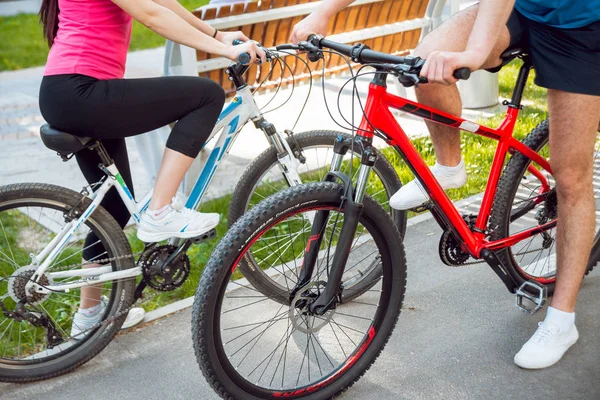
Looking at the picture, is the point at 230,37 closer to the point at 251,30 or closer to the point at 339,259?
the point at 339,259

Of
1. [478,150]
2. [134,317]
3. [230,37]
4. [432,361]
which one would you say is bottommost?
[134,317]

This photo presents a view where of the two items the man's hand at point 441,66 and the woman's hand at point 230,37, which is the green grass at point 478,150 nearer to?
the woman's hand at point 230,37

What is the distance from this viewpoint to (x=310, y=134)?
3.72m

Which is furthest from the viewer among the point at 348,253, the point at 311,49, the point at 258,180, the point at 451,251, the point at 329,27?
the point at 329,27

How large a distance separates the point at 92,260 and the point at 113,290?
0.52 feet

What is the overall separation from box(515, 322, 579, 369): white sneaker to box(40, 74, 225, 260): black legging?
5.30ft

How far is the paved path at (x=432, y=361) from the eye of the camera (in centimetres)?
318

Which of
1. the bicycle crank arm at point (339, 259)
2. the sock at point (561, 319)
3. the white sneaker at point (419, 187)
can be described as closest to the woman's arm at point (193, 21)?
the white sneaker at point (419, 187)

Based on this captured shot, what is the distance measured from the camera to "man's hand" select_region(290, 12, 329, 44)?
3.12m

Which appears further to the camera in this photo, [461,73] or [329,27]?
[329,27]

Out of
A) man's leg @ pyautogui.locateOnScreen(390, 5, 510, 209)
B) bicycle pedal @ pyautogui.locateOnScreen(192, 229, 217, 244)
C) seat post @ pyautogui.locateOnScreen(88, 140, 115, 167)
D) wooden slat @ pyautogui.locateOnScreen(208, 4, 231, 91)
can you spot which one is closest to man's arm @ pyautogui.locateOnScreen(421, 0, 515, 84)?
man's leg @ pyautogui.locateOnScreen(390, 5, 510, 209)

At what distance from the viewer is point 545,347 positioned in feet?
10.8

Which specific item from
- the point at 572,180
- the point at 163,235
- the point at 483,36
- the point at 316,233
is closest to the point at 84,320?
the point at 163,235

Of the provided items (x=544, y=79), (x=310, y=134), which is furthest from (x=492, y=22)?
(x=310, y=134)
